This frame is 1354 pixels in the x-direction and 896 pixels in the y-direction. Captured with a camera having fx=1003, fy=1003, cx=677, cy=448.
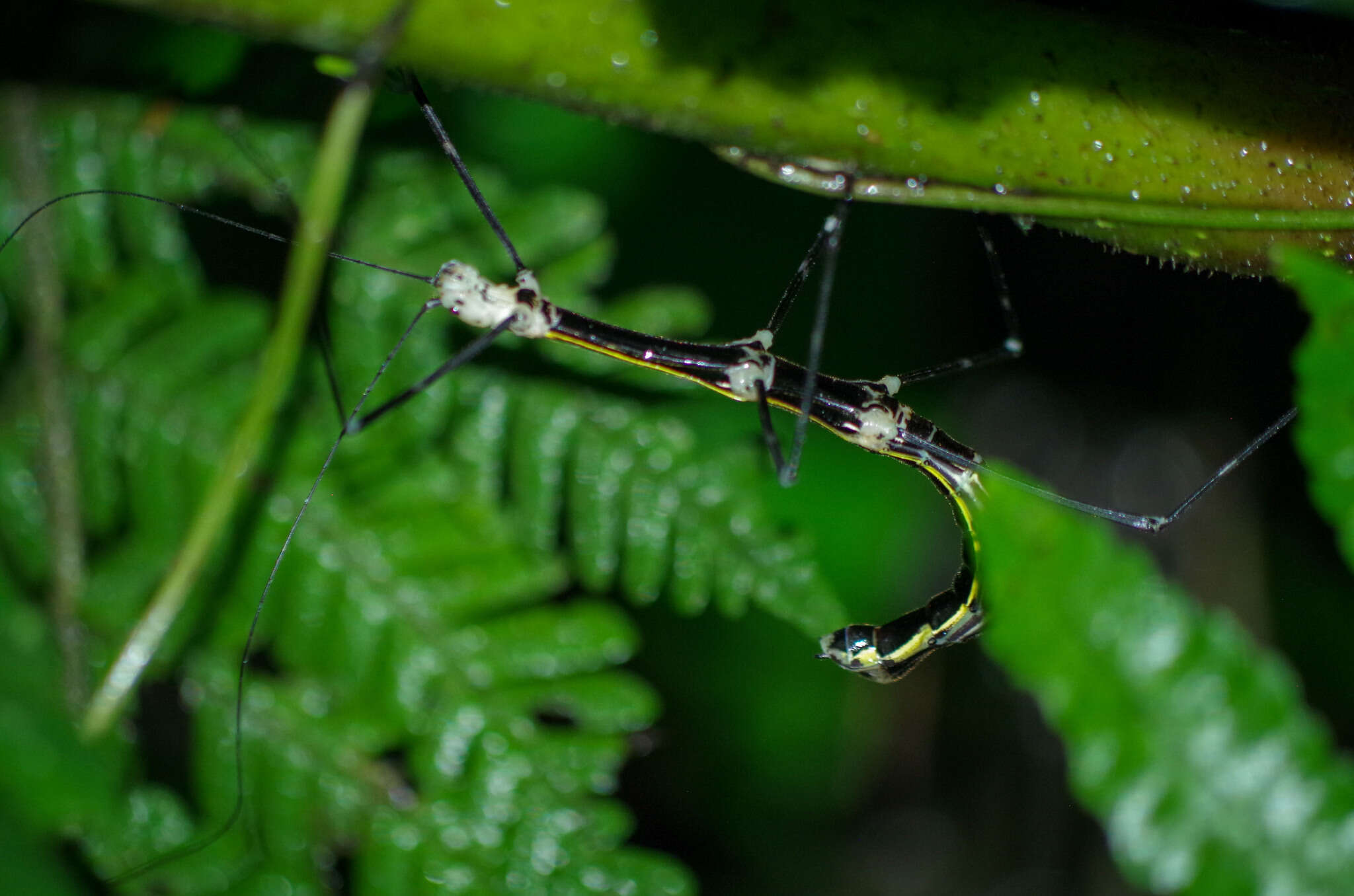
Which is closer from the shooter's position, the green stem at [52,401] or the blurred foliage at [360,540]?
the blurred foliage at [360,540]

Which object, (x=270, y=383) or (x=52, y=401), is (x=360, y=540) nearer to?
(x=270, y=383)

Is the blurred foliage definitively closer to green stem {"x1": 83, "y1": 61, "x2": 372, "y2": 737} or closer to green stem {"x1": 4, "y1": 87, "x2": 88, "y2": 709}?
green stem {"x1": 4, "y1": 87, "x2": 88, "y2": 709}

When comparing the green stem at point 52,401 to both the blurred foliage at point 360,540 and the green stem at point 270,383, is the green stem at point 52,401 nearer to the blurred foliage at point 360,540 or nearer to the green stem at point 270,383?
the blurred foliage at point 360,540

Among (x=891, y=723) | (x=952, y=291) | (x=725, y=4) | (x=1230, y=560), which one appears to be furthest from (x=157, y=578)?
(x=1230, y=560)

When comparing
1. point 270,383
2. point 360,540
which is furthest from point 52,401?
point 270,383

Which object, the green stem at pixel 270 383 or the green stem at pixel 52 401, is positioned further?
the green stem at pixel 52 401

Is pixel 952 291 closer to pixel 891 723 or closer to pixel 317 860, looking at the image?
pixel 891 723

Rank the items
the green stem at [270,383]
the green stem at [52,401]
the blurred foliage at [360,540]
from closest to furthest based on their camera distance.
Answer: the green stem at [270,383] < the blurred foliage at [360,540] < the green stem at [52,401]

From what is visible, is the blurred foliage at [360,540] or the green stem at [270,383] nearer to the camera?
the green stem at [270,383]

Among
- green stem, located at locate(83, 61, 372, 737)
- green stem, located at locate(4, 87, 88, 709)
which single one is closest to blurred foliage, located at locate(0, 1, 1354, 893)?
green stem, located at locate(4, 87, 88, 709)

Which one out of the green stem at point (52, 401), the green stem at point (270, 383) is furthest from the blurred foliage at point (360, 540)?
the green stem at point (270, 383)

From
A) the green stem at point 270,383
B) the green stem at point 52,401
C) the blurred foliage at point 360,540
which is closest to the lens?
the green stem at point 270,383
